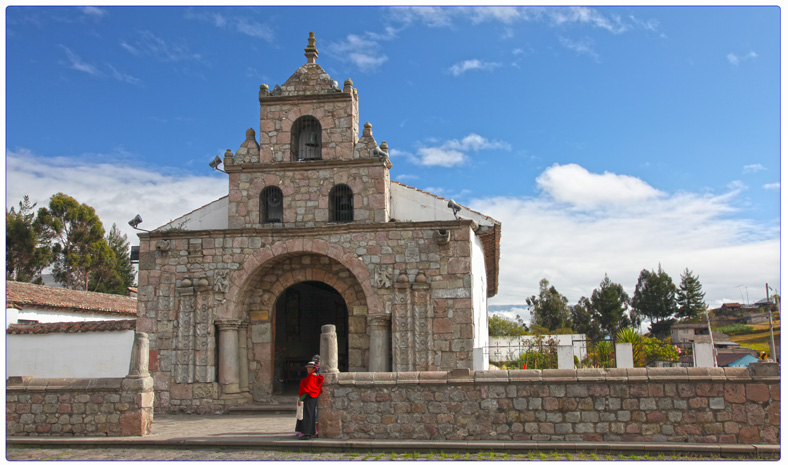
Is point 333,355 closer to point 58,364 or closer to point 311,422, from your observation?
point 311,422

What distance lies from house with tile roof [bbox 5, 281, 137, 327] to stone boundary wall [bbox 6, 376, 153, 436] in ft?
29.9


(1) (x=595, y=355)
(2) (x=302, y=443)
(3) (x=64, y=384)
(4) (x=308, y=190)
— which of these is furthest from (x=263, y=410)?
(1) (x=595, y=355)

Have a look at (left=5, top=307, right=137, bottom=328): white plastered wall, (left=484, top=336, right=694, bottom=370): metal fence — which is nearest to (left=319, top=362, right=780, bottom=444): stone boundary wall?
(left=484, top=336, right=694, bottom=370): metal fence

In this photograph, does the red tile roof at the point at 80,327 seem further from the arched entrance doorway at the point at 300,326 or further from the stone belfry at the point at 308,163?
the stone belfry at the point at 308,163

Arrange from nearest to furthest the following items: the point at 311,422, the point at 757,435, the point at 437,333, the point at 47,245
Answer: the point at 757,435
the point at 311,422
the point at 437,333
the point at 47,245

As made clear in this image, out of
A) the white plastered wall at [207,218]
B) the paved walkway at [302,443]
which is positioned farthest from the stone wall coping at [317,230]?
the paved walkway at [302,443]

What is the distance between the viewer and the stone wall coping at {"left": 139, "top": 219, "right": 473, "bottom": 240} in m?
14.6

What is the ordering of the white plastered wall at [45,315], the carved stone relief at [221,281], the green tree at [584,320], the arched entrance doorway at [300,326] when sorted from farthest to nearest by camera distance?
1. the green tree at [584,320]
2. the white plastered wall at [45,315]
3. the arched entrance doorway at [300,326]
4. the carved stone relief at [221,281]

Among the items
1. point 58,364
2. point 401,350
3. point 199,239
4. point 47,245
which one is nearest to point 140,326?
point 199,239

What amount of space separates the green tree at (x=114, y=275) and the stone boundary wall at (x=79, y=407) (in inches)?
1098

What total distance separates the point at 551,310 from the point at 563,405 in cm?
5314

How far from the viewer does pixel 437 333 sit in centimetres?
1417

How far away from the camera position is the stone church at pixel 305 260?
47.1 feet

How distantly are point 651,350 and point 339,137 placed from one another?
390 inches
